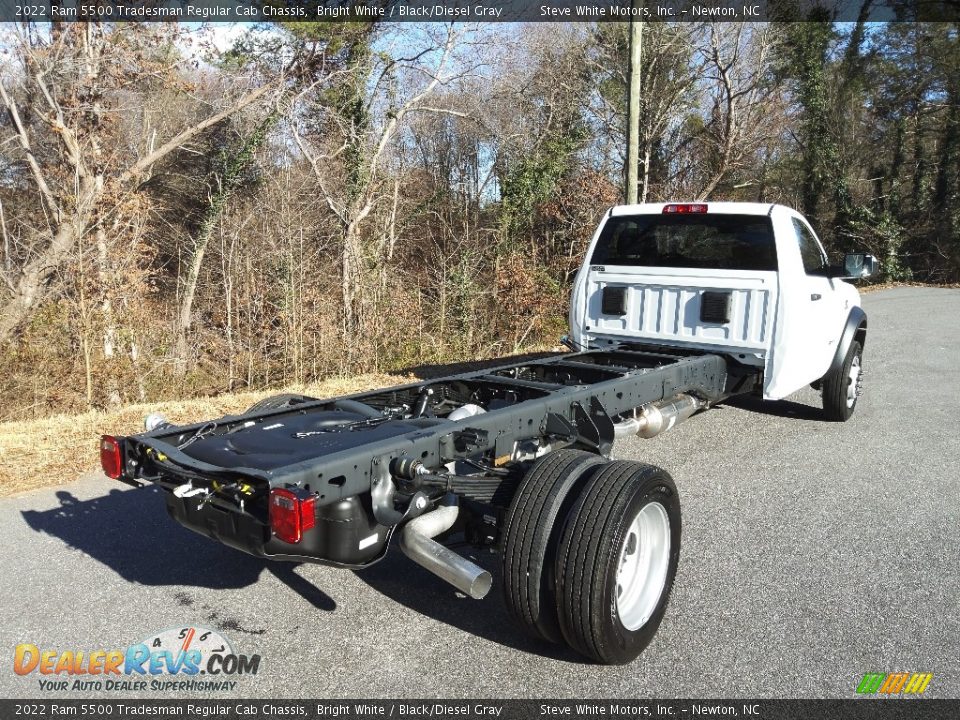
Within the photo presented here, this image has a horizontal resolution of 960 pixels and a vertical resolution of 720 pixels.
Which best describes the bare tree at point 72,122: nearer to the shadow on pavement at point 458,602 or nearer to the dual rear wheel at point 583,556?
the shadow on pavement at point 458,602

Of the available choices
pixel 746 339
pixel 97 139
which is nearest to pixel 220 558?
pixel 746 339

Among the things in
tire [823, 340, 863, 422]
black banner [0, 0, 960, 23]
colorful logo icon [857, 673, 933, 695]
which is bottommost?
colorful logo icon [857, 673, 933, 695]

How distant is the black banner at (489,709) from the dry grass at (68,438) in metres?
3.15

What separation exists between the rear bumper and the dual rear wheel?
0.62 metres

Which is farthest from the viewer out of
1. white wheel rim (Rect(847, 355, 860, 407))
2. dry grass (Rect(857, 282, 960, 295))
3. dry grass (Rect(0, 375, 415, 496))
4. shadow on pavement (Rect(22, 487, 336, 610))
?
dry grass (Rect(857, 282, 960, 295))

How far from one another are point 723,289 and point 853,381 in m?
2.30

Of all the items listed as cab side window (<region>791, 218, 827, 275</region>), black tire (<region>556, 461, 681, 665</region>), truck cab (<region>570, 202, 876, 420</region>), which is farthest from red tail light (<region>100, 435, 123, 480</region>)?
cab side window (<region>791, 218, 827, 275</region>)

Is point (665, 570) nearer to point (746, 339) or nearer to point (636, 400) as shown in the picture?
point (636, 400)

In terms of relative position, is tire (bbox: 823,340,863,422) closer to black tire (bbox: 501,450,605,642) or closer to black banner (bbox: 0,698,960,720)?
black banner (bbox: 0,698,960,720)

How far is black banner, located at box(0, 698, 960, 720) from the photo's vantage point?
2968 mm

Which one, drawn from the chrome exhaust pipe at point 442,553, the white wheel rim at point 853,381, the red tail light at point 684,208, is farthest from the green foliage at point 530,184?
the chrome exhaust pipe at point 442,553

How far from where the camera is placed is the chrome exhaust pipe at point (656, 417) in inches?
205

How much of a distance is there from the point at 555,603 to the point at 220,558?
86.3 inches

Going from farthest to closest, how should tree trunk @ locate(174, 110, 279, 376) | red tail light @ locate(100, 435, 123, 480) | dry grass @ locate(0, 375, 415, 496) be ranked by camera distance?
tree trunk @ locate(174, 110, 279, 376) → dry grass @ locate(0, 375, 415, 496) → red tail light @ locate(100, 435, 123, 480)
